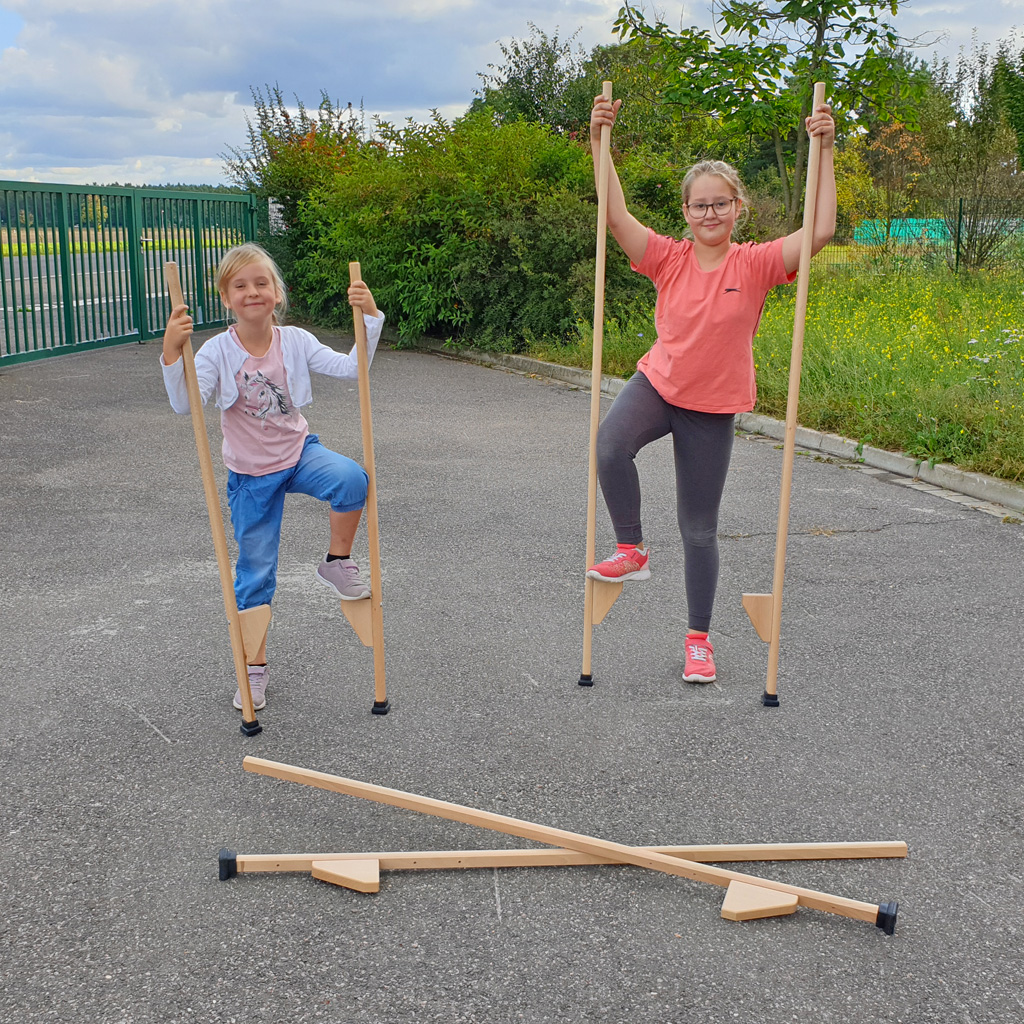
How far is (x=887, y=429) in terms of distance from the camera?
325 inches

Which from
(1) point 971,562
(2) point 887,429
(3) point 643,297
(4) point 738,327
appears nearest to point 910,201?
(3) point 643,297

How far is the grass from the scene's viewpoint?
25.4 ft

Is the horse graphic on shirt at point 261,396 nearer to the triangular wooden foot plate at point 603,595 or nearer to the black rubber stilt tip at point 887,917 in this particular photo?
the triangular wooden foot plate at point 603,595

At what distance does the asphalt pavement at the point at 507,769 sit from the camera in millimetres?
2473

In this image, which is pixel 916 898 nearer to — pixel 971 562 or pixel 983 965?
pixel 983 965

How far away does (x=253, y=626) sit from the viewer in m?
3.72

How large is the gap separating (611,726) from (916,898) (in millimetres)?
1239

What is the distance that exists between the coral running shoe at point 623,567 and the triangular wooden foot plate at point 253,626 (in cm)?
Result: 121

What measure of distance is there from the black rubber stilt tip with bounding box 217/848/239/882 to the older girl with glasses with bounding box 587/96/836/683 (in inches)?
68.5

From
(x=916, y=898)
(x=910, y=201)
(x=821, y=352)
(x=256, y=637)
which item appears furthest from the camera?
(x=910, y=201)

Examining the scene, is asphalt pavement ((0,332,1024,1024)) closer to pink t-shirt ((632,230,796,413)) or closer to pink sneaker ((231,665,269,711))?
pink sneaker ((231,665,269,711))

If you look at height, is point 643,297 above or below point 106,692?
above

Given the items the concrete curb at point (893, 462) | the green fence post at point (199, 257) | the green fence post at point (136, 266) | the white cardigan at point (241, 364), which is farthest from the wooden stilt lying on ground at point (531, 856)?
the green fence post at point (199, 257)

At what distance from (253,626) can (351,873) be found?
3.84 ft
